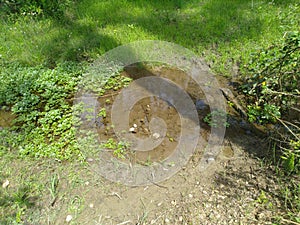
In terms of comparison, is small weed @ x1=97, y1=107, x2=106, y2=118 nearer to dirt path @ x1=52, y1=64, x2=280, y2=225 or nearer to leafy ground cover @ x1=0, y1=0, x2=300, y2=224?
leafy ground cover @ x1=0, y1=0, x2=300, y2=224

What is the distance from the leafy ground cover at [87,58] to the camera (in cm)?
231

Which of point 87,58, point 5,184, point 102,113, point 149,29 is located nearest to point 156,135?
point 102,113

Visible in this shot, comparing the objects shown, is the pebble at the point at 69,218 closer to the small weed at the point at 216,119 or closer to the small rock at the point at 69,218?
the small rock at the point at 69,218

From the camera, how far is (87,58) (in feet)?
14.2

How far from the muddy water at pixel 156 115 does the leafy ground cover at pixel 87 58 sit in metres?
0.48

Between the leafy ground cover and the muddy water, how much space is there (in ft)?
1.56

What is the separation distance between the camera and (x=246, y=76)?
3.67 m

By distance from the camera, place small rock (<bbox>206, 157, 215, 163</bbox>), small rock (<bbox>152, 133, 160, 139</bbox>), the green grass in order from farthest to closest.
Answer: the green grass, small rock (<bbox>152, 133, 160, 139</bbox>), small rock (<bbox>206, 157, 215, 163</bbox>)

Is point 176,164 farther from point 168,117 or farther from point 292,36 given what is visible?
point 292,36

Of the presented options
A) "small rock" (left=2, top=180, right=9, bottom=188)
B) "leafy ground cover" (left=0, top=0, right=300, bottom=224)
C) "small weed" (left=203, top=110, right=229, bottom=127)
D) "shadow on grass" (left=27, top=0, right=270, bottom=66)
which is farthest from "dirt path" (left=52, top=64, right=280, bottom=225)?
"shadow on grass" (left=27, top=0, right=270, bottom=66)

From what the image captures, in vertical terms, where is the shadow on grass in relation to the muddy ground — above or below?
above

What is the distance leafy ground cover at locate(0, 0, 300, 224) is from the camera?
231 centimetres

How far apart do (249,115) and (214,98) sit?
0.64 metres

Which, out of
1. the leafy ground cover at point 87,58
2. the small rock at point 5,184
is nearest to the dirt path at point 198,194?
the leafy ground cover at point 87,58
